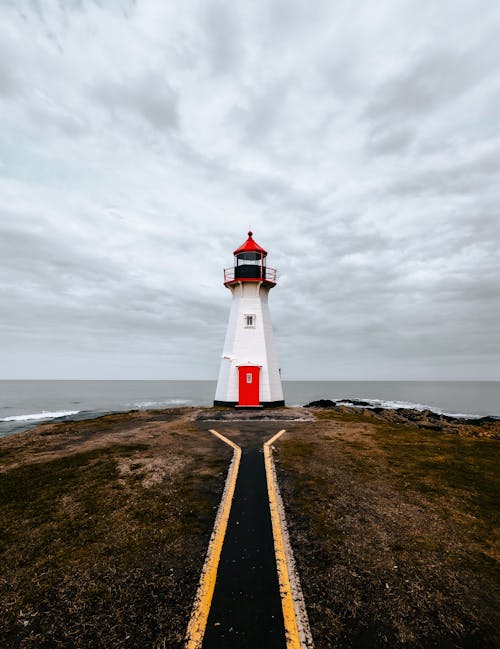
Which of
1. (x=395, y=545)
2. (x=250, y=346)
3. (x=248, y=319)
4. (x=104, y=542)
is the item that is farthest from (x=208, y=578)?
(x=248, y=319)

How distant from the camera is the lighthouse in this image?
73.3ft

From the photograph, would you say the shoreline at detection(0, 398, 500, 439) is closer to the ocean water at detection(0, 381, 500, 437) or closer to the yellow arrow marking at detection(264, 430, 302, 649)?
the ocean water at detection(0, 381, 500, 437)

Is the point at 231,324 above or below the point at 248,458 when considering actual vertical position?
above

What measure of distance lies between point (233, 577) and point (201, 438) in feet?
26.4

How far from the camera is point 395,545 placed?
5.11 m

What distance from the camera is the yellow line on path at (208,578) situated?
3438 millimetres

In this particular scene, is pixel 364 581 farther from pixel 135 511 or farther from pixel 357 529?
pixel 135 511

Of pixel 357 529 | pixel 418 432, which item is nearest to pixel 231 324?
pixel 418 432

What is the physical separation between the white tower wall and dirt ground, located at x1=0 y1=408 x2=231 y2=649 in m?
12.0

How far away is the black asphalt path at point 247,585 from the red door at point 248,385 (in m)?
14.9

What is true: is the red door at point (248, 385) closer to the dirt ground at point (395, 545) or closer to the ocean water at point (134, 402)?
the dirt ground at point (395, 545)

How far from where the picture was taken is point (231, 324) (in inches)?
944

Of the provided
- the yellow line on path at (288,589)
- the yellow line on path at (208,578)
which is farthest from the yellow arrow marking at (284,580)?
the yellow line on path at (208,578)

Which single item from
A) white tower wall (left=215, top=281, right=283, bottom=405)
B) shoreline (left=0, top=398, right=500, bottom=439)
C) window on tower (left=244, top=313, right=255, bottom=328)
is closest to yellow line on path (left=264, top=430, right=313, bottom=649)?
shoreline (left=0, top=398, right=500, bottom=439)
